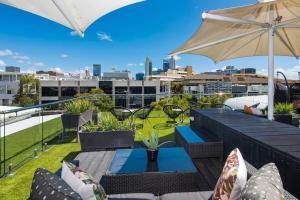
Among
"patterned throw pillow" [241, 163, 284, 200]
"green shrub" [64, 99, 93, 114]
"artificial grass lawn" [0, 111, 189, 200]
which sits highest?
"green shrub" [64, 99, 93, 114]

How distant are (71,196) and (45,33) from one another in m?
63.9

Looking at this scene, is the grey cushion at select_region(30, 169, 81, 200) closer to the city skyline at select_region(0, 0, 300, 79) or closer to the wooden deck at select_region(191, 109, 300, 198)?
the wooden deck at select_region(191, 109, 300, 198)

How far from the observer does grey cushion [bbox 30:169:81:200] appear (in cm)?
139

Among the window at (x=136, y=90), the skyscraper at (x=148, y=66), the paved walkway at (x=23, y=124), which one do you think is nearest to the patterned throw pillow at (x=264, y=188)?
the paved walkway at (x=23, y=124)

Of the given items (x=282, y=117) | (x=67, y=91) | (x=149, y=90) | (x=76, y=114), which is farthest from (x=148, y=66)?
(x=282, y=117)

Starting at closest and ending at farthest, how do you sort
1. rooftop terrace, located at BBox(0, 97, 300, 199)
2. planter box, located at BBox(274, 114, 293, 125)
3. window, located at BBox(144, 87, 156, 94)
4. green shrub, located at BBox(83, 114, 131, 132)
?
1. rooftop terrace, located at BBox(0, 97, 300, 199)
2. green shrub, located at BBox(83, 114, 131, 132)
3. planter box, located at BBox(274, 114, 293, 125)
4. window, located at BBox(144, 87, 156, 94)

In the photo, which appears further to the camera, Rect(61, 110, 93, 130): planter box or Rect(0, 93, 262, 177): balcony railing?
Rect(61, 110, 93, 130): planter box

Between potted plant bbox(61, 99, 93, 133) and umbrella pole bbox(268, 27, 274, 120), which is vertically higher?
umbrella pole bbox(268, 27, 274, 120)

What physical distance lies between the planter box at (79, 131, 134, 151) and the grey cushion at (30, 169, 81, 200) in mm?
2948

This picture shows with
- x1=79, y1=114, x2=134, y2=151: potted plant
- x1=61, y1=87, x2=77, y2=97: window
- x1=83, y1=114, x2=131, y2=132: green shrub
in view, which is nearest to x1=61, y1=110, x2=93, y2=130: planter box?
x1=83, y1=114, x2=131, y2=132: green shrub

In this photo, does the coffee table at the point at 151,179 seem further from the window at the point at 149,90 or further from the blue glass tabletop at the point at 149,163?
the window at the point at 149,90

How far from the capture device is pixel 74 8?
3027 millimetres

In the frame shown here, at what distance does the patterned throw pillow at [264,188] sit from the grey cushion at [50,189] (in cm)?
86

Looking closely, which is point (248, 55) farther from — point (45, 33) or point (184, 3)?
point (45, 33)
